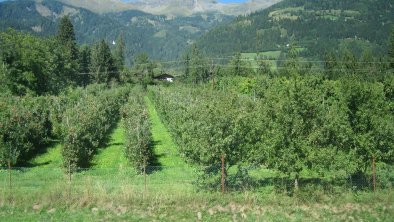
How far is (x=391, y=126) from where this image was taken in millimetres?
20156

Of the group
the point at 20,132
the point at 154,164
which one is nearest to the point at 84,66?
the point at 20,132

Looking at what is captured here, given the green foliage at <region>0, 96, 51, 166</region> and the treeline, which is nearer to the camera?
the green foliage at <region>0, 96, 51, 166</region>

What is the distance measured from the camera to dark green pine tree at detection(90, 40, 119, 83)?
11162 cm

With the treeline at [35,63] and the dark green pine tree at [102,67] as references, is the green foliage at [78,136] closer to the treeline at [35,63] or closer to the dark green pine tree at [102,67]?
the treeline at [35,63]

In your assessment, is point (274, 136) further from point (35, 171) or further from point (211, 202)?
point (35, 171)

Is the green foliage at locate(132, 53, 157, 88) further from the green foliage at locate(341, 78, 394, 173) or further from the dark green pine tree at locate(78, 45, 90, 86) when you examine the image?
the green foliage at locate(341, 78, 394, 173)

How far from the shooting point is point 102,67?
369 ft

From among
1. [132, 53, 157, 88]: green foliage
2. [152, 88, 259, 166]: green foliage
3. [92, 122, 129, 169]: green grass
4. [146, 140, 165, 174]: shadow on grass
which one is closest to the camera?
[152, 88, 259, 166]: green foliage

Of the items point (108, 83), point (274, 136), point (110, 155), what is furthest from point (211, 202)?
point (108, 83)

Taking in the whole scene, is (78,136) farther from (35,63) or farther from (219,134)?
(35,63)

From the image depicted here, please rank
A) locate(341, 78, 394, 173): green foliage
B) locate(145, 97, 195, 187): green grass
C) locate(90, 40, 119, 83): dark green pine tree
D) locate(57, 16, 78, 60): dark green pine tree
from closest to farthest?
locate(341, 78, 394, 173): green foliage < locate(145, 97, 195, 187): green grass < locate(57, 16, 78, 60): dark green pine tree < locate(90, 40, 119, 83): dark green pine tree

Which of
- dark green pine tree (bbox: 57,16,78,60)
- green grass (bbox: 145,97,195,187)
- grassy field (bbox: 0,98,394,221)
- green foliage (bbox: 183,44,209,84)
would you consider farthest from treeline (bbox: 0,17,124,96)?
grassy field (bbox: 0,98,394,221)

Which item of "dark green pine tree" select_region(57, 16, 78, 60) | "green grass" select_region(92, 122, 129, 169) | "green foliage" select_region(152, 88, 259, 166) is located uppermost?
"dark green pine tree" select_region(57, 16, 78, 60)

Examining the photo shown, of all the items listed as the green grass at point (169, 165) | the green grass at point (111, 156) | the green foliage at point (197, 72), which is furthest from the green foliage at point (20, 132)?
the green foliage at point (197, 72)
